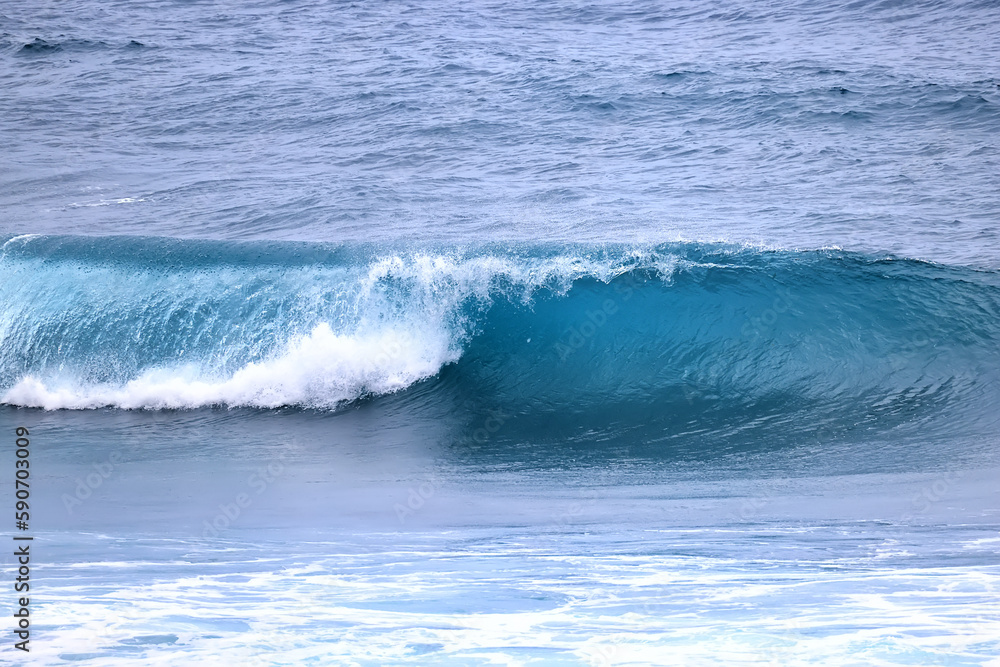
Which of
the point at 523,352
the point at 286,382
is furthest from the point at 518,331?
the point at 286,382

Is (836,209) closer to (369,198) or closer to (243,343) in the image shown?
(369,198)

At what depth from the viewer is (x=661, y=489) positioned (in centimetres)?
650

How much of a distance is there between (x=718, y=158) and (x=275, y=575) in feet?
33.2

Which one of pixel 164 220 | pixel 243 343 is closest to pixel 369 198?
pixel 164 220

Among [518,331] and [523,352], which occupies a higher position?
[518,331]

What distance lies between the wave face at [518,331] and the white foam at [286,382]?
0.02m

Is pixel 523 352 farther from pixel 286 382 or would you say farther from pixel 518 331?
pixel 286 382

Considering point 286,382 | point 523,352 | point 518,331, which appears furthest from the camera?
point 518,331

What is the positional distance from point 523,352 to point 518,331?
0.87ft

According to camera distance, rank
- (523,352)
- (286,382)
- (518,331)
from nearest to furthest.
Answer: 1. (286,382)
2. (523,352)
3. (518,331)

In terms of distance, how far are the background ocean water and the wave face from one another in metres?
0.04

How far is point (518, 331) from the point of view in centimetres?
946

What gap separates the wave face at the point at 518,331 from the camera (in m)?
8.51

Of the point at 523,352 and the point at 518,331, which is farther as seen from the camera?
the point at 518,331
